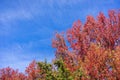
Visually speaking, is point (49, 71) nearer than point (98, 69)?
Yes

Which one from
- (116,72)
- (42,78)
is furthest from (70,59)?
(42,78)

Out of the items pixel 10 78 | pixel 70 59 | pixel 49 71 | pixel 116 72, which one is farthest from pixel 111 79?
pixel 10 78

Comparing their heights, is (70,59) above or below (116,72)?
above

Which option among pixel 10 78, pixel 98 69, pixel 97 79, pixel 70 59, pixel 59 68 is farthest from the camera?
pixel 10 78

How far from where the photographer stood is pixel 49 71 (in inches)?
829

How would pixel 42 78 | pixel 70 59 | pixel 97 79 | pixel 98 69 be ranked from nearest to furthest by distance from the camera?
pixel 42 78 < pixel 97 79 < pixel 98 69 < pixel 70 59

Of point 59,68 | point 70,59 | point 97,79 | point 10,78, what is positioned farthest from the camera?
A: point 10,78

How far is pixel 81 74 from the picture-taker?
68.5 ft

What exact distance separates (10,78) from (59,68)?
37.0 m

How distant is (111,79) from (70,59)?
352 inches

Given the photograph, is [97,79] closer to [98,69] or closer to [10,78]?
[98,69]

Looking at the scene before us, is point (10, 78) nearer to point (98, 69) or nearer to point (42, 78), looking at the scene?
point (98, 69)

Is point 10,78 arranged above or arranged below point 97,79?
above

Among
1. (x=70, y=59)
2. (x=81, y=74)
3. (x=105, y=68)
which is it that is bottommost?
(x=81, y=74)
